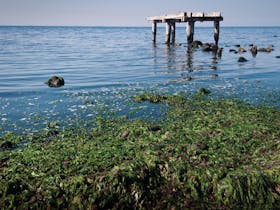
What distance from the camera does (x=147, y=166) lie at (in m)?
6.56

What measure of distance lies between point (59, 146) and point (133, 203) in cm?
305

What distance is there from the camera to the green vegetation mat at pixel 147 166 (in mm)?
5801

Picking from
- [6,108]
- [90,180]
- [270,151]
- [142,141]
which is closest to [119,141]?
[142,141]

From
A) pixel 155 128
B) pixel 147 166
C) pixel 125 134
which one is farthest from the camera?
pixel 155 128

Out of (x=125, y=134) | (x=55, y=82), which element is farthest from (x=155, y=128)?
(x=55, y=82)

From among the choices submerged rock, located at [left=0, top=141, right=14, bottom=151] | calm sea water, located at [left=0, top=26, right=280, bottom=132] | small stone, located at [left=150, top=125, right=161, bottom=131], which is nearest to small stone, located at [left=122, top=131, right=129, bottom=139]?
small stone, located at [left=150, top=125, right=161, bottom=131]

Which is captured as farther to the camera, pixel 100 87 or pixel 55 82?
pixel 55 82

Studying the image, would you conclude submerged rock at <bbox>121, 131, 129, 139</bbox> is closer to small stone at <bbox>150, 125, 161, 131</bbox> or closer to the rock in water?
small stone at <bbox>150, 125, 161, 131</bbox>

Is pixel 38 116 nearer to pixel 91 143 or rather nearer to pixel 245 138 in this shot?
pixel 91 143

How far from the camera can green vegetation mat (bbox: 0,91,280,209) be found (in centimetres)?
580

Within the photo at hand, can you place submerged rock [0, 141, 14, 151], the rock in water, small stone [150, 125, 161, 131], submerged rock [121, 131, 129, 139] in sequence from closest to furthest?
submerged rock [0, 141, 14, 151] → submerged rock [121, 131, 129, 139] → small stone [150, 125, 161, 131] → the rock in water

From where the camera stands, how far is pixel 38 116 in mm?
11102

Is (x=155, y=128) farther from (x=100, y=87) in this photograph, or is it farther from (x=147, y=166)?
(x=100, y=87)

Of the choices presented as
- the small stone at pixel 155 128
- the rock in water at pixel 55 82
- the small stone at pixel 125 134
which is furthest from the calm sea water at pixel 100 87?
the small stone at pixel 125 134
